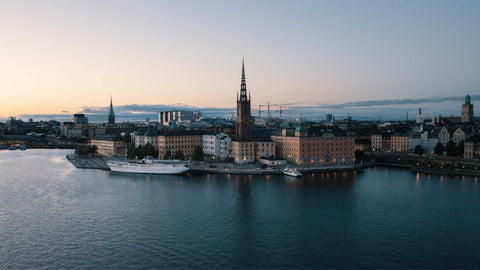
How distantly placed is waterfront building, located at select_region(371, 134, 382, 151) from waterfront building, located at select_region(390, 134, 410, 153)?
1.59 meters

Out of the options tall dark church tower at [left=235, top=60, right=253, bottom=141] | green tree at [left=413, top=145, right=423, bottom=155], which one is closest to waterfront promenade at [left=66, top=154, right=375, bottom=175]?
tall dark church tower at [left=235, top=60, right=253, bottom=141]

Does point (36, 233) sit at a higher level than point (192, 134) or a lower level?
lower

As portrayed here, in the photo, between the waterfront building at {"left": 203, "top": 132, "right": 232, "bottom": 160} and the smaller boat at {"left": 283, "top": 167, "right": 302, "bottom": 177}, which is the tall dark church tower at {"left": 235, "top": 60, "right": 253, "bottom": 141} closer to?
the waterfront building at {"left": 203, "top": 132, "right": 232, "bottom": 160}

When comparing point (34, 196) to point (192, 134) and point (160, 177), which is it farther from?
point (192, 134)

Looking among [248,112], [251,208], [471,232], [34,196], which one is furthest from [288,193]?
[248,112]

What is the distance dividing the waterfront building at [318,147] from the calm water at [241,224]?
8.40 meters

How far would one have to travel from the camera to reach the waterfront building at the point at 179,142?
4431 cm

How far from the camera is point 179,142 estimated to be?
4494 centimetres

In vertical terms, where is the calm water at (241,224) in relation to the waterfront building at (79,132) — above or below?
below

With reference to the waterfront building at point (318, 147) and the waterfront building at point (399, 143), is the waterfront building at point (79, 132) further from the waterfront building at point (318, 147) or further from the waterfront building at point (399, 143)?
the waterfront building at point (399, 143)

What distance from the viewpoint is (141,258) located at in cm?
1420

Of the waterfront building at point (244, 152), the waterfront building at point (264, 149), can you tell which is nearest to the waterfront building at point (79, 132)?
the waterfront building at point (244, 152)

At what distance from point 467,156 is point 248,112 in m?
21.8

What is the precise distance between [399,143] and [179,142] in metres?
26.2
